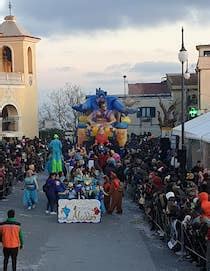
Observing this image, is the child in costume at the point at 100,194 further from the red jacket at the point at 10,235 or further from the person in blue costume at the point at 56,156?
the red jacket at the point at 10,235

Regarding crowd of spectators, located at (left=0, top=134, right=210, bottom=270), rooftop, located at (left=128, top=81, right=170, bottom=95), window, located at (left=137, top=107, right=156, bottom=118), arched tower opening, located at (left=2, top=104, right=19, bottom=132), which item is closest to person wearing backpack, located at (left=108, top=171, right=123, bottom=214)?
crowd of spectators, located at (left=0, top=134, right=210, bottom=270)

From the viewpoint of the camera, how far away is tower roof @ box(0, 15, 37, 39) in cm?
5678

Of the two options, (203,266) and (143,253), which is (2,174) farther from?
(203,266)

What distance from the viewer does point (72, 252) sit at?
15.6m

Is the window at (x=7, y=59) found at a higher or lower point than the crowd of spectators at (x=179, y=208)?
higher

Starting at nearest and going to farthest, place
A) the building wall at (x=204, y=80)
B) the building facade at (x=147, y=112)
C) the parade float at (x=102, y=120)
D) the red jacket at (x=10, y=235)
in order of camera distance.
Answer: the red jacket at (x=10, y=235) < the parade float at (x=102, y=120) < the building wall at (x=204, y=80) < the building facade at (x=147, y=112)

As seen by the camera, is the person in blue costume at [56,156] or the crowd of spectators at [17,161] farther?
the person in blue costume at [56,156]

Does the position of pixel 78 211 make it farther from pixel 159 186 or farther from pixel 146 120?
pixel 146 120

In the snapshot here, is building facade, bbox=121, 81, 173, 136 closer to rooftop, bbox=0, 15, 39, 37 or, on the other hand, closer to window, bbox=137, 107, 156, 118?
window, bbox=137, 107, 156, 118

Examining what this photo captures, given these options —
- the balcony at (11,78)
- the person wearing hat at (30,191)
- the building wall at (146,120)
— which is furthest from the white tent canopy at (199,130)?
the building wall at (146,120)

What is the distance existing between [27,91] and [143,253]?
141 feet

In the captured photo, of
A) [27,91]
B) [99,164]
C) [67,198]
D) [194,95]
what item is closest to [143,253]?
[67,198]

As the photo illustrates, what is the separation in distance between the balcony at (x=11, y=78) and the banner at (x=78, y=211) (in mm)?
36354

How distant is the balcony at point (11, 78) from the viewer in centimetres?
5509
